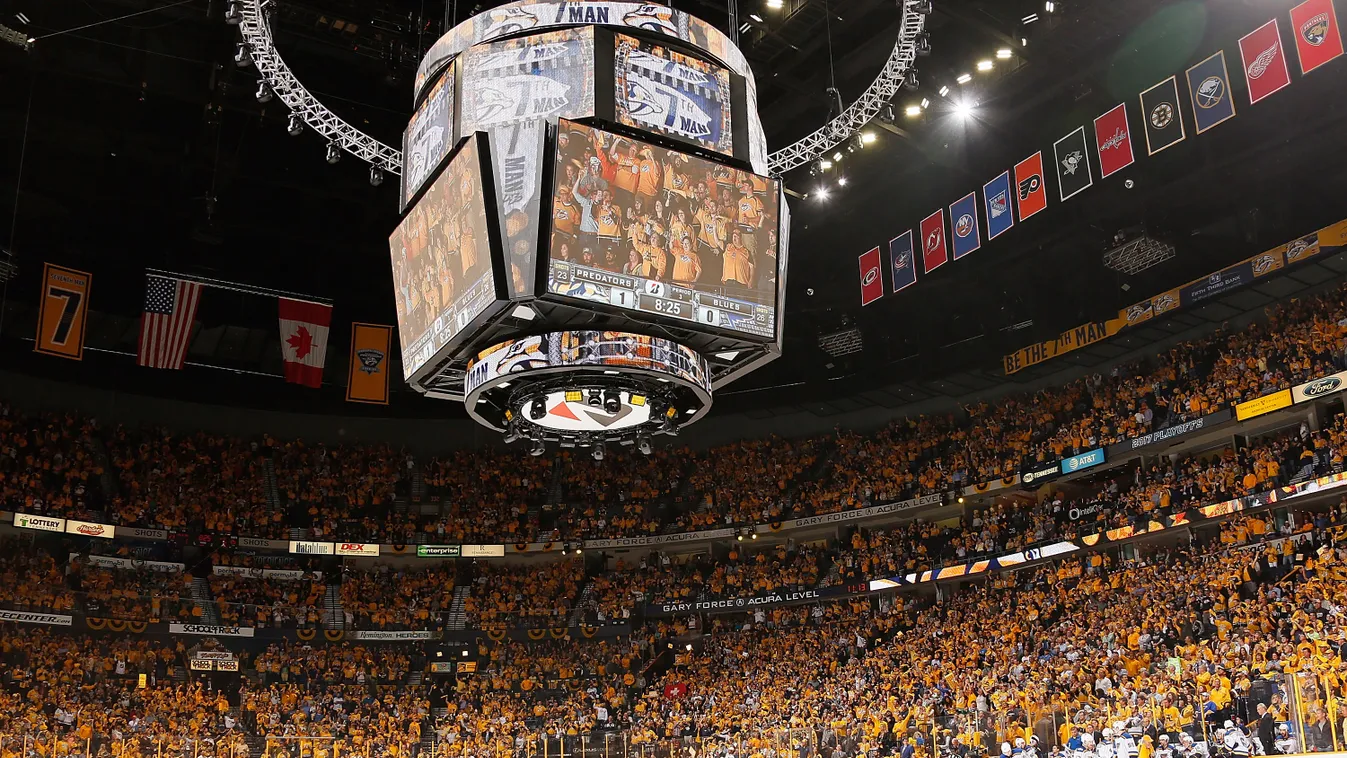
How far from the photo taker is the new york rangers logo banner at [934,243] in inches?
1135

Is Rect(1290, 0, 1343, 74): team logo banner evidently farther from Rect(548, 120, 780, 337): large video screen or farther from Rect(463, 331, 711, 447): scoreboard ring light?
Rect(463, 331, 711, 447): scoreboard ring light

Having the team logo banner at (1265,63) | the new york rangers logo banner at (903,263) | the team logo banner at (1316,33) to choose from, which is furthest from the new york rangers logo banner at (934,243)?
the team logo banner at (1316,33)

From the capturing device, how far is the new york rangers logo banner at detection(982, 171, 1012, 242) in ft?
86.7

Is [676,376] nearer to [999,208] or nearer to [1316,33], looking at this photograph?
[999,208]

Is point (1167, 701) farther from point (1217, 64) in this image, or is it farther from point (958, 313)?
point (958, 313)

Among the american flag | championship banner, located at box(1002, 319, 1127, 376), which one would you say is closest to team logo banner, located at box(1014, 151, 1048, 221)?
championship banner, located at box(1002, 319, 1127, 376)

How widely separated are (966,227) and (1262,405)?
34.0 ft

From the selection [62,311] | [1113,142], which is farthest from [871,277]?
[62,311]

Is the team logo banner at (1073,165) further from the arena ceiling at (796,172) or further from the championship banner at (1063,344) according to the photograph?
the championship banner at (1063,344)

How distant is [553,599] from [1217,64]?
31.2m

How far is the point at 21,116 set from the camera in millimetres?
28516

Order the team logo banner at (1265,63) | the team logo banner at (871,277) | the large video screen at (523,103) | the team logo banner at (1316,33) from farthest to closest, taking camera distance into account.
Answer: the team logo banner at (871,277) → the team logo banner at (1265,63) → the team logo banner at (1316,33) → the large video screen at (523,103)

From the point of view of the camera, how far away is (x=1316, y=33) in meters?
19.9

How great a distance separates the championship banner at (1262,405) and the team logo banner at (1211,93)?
11388 millimetres
